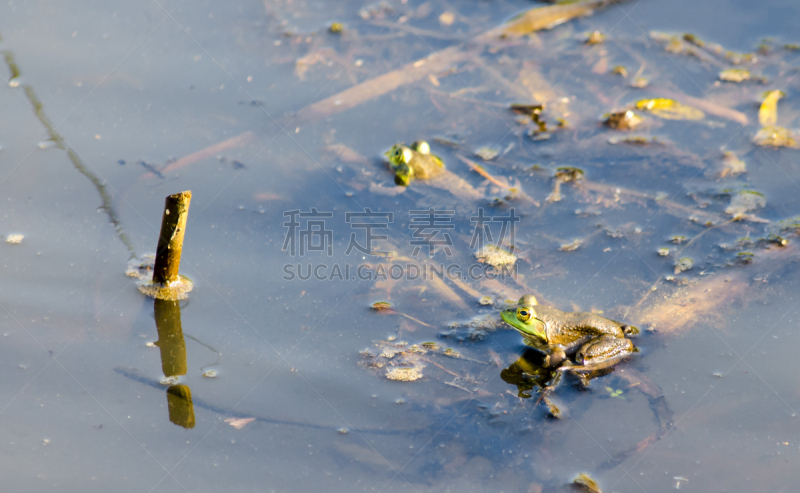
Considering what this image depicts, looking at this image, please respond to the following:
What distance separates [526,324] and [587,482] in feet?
2.97

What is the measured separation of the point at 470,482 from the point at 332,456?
71cm

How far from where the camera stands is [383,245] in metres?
4.27

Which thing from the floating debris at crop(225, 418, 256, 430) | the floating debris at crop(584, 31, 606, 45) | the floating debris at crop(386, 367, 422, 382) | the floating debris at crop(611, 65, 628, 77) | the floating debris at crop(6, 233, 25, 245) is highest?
the floating debris at crop(584, 31, 606, 45)

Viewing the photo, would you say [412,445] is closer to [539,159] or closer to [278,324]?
A: [278,324]

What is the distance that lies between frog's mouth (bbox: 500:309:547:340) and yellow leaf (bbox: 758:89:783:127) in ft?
10.7

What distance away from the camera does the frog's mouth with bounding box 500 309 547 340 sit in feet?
11.4

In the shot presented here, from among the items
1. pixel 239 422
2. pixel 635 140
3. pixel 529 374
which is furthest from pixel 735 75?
pixel 239 422

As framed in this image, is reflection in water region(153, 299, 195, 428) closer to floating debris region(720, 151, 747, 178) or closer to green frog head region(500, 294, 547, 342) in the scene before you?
green frog head region(500, 294, 547, 342)

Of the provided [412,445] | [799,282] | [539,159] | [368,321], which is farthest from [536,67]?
[412,445]

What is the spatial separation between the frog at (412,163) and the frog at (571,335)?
5.05 feet

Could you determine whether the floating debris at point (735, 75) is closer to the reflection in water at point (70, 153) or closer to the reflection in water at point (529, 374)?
the reflection in water at point (529, 374)

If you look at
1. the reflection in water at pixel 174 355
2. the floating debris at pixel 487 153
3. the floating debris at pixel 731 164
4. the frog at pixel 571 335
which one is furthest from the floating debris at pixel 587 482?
the floating debris at pixel 731 164

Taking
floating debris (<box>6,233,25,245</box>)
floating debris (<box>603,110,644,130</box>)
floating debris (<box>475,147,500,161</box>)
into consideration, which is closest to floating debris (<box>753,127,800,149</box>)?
floating debris (<box>603,110,644,130</box>)

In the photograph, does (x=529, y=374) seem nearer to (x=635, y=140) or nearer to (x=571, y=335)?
(x=571, y=335)
